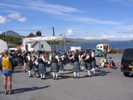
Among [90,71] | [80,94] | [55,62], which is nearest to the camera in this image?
[80,94]

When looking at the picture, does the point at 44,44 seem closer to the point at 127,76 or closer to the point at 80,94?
the point at 127,76

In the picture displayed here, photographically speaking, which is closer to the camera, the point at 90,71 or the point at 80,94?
the point at 80,94

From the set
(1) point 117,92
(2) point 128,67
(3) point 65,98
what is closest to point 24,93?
(3) point 65,98

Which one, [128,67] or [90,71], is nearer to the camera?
[128,67]

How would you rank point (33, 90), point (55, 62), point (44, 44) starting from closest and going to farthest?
point (33, 90) → point (55, 62) → point (44, 44)

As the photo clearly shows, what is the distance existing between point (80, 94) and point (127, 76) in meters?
7.42

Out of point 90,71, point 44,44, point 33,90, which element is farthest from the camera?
point 44,44

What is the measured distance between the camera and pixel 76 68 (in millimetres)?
18031

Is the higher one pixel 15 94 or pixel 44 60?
pixel 44 60

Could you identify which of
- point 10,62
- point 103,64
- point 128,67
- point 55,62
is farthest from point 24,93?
point 103,64

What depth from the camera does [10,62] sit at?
1205 centimetres

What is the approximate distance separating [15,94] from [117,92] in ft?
13.8

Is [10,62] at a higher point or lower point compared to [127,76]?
higher

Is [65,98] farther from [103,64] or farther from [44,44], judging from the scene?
[44,44]
